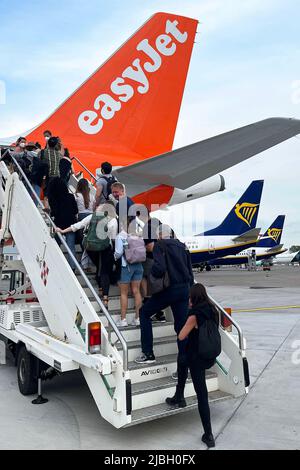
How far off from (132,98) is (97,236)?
6.80 m

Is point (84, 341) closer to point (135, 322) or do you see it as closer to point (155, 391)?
point (155, 391)

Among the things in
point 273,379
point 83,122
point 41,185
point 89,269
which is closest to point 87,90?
point 83,122

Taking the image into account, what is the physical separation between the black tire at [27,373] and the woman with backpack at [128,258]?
1124mm

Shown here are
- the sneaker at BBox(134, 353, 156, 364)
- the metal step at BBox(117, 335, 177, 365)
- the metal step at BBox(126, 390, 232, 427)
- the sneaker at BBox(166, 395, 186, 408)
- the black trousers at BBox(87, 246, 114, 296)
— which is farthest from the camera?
the black trousers at BBox(87, 246, 114, 296)

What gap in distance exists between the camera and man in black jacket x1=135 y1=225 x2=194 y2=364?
443 centimetres

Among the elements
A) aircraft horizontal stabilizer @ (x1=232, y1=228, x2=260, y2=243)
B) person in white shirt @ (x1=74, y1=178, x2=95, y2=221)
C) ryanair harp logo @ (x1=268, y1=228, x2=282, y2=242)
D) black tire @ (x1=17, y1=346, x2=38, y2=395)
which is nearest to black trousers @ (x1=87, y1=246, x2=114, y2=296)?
person in white shirt @ (x1=74, y1=178, x2=95, y2=221)

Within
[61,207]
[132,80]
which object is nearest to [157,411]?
[61,207]

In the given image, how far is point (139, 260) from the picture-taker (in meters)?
4.96

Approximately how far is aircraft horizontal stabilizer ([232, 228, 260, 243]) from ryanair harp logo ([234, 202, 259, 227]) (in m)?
1.65

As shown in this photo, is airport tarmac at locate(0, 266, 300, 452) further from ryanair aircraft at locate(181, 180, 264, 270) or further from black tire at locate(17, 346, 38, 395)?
ryanair aircraft at locate(181, 180, 264, 270)

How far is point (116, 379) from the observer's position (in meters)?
3.67

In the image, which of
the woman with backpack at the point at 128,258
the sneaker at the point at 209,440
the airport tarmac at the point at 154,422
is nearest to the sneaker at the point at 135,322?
the woman with backpack at the point at 128,258

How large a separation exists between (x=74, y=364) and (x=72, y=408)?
952 mm
